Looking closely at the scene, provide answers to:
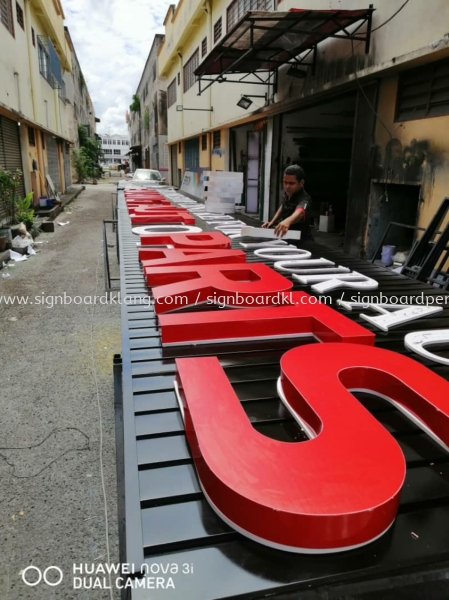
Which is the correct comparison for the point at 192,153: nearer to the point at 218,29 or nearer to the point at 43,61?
the point at 43,61

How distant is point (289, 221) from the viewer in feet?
15.7

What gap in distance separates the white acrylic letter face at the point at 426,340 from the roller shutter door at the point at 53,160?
65.3ft

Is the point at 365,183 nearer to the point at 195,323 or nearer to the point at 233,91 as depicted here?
the point at 195,323

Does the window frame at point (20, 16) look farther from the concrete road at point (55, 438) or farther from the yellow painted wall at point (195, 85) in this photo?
the concrete road at point (55, 438)

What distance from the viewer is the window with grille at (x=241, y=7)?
10.2m

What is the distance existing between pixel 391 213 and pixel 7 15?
12.0 meters

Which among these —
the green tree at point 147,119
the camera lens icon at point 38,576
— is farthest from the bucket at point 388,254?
the green tree at point 147,119

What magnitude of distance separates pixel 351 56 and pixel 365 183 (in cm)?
199

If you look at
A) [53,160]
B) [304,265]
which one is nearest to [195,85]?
[53,160]

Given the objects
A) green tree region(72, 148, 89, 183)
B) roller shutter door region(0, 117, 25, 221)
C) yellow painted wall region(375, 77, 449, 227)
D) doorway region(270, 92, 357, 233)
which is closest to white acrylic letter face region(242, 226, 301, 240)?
yellow painted wall region(375, 77, 449, 227)

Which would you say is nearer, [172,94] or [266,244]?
[266,244]

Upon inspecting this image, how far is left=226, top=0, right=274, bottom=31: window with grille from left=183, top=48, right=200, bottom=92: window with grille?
5064mm

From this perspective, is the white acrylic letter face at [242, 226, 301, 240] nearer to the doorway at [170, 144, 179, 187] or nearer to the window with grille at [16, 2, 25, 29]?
the window with grille at [16, 2, 25, 29]

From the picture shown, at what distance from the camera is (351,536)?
1.14m
